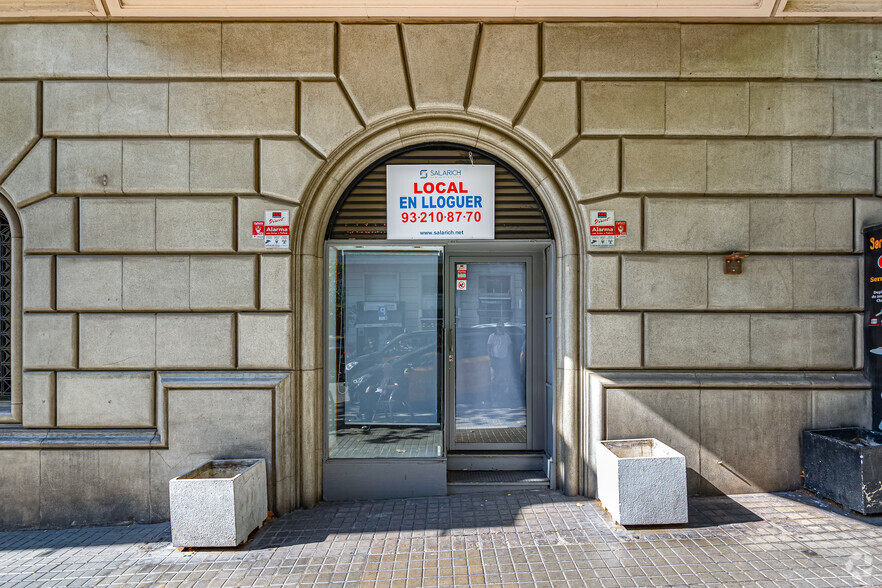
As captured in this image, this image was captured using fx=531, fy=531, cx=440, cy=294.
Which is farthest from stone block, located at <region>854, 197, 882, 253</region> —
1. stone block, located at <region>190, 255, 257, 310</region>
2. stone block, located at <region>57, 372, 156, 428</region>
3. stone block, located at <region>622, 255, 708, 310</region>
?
stone block, located at <region>57, 372, 156, 428</region>

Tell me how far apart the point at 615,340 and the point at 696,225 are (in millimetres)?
1546

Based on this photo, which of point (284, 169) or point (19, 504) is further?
point (284, 169)

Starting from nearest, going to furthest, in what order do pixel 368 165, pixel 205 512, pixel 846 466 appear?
pixel 205 512
pixel 846 466
pixel 368 165

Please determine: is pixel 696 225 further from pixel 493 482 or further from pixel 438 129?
pixel 493 482

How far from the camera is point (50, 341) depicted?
18.7ft

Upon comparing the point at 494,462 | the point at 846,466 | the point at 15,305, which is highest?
the point at 15,305

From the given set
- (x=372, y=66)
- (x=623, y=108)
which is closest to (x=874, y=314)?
(x=623, y=108)

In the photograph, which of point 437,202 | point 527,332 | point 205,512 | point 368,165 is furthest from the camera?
point 527,332

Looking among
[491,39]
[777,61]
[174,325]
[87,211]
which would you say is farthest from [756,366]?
[87,211]

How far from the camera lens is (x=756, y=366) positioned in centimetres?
582

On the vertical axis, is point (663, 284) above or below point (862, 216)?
below

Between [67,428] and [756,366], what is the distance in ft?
24.6

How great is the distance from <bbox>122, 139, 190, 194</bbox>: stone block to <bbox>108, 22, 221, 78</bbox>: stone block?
758 mm

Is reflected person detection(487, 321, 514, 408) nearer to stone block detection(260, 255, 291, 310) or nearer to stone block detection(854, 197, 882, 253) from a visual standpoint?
stone block detection(260, 255, 291, 310)
